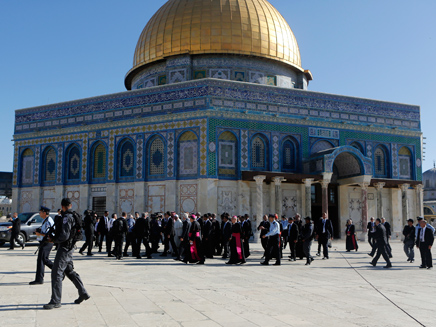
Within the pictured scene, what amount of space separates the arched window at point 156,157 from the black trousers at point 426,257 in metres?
15.0

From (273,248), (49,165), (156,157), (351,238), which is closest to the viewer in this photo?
(273,248)

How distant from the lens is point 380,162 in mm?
28938

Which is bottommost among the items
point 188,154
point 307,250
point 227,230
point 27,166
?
point 307,250

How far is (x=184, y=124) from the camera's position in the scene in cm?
2550

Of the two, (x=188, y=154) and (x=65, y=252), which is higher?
(x=188, y=154)

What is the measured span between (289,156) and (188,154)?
5667mm

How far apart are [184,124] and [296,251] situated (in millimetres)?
11100

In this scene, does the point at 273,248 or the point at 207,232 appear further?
the point at 207,232

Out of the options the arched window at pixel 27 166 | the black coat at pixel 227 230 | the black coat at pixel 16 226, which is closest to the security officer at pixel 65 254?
the black coat at pixel 227 230

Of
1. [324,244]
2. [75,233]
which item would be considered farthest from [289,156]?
[75,233]

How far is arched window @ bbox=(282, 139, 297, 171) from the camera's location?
2664 centimetres

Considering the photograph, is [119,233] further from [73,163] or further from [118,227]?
[73,163]

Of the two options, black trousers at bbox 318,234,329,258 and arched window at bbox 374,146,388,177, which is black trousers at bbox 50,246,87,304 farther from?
arched window at bbox 374,146,388,177

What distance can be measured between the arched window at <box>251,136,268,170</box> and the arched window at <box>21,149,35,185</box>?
1397 cm
